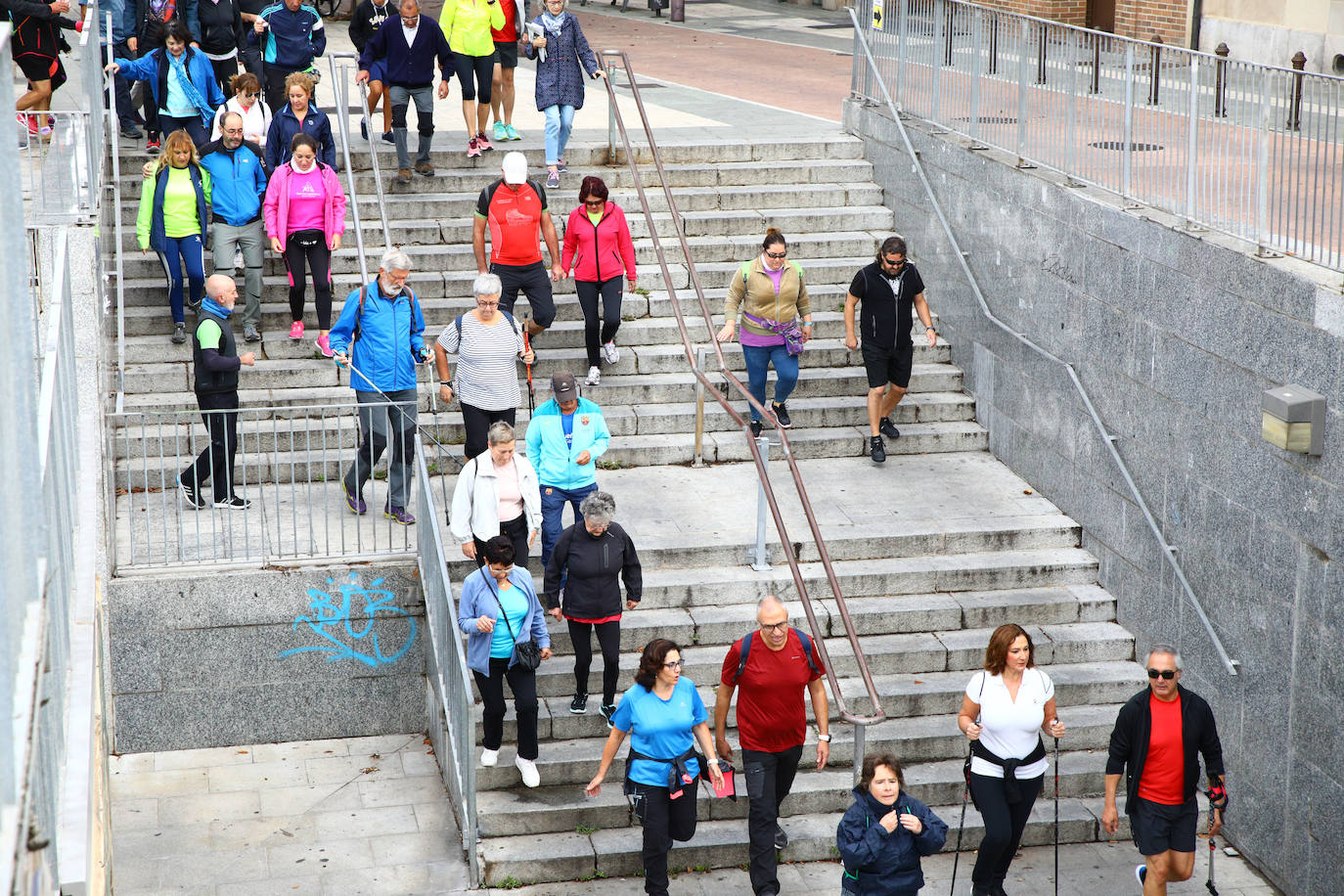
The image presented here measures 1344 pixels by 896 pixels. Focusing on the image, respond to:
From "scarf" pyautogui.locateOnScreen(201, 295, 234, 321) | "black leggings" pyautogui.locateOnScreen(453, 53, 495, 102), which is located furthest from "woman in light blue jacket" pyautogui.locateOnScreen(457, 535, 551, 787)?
"black leggings" pyautogui.locateOnScreen(453, 53, 495, 102)

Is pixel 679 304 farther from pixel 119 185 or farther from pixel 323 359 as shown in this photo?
pixel 119 185

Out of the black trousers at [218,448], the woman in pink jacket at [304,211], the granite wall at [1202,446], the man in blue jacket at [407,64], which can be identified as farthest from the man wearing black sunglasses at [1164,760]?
the man in blue jacket at [407,64]

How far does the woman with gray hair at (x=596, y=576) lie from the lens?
31.2ft

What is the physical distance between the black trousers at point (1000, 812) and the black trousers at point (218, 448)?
564cm

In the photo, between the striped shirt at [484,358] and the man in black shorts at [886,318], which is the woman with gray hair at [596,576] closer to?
the striped shirt at [484,358]

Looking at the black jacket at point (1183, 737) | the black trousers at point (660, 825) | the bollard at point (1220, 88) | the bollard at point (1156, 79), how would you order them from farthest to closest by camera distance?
the bollard at point (1156, 79) → the bollard at point (1220, 88) → the black trousers at point (660, 825) → the black jacket at point (1183, 737)

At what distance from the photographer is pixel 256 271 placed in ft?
42.3

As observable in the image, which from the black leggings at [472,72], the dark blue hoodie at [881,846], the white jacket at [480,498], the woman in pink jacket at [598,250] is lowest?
the dark blue hoodie at [881,846]

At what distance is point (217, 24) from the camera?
14586mm

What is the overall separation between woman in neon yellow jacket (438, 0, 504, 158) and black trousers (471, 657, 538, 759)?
7.24m

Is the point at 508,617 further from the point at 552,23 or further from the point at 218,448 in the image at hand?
the point at 552,23

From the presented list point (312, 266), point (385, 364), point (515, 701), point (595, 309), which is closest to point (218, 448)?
point (385, 364)

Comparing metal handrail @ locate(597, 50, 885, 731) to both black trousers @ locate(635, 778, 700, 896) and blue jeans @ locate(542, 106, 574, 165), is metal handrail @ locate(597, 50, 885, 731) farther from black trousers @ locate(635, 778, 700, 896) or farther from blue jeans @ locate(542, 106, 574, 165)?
black trousers @ locate(635, 778, 700, 896)

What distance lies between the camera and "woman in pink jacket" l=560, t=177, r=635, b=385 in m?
12.6
